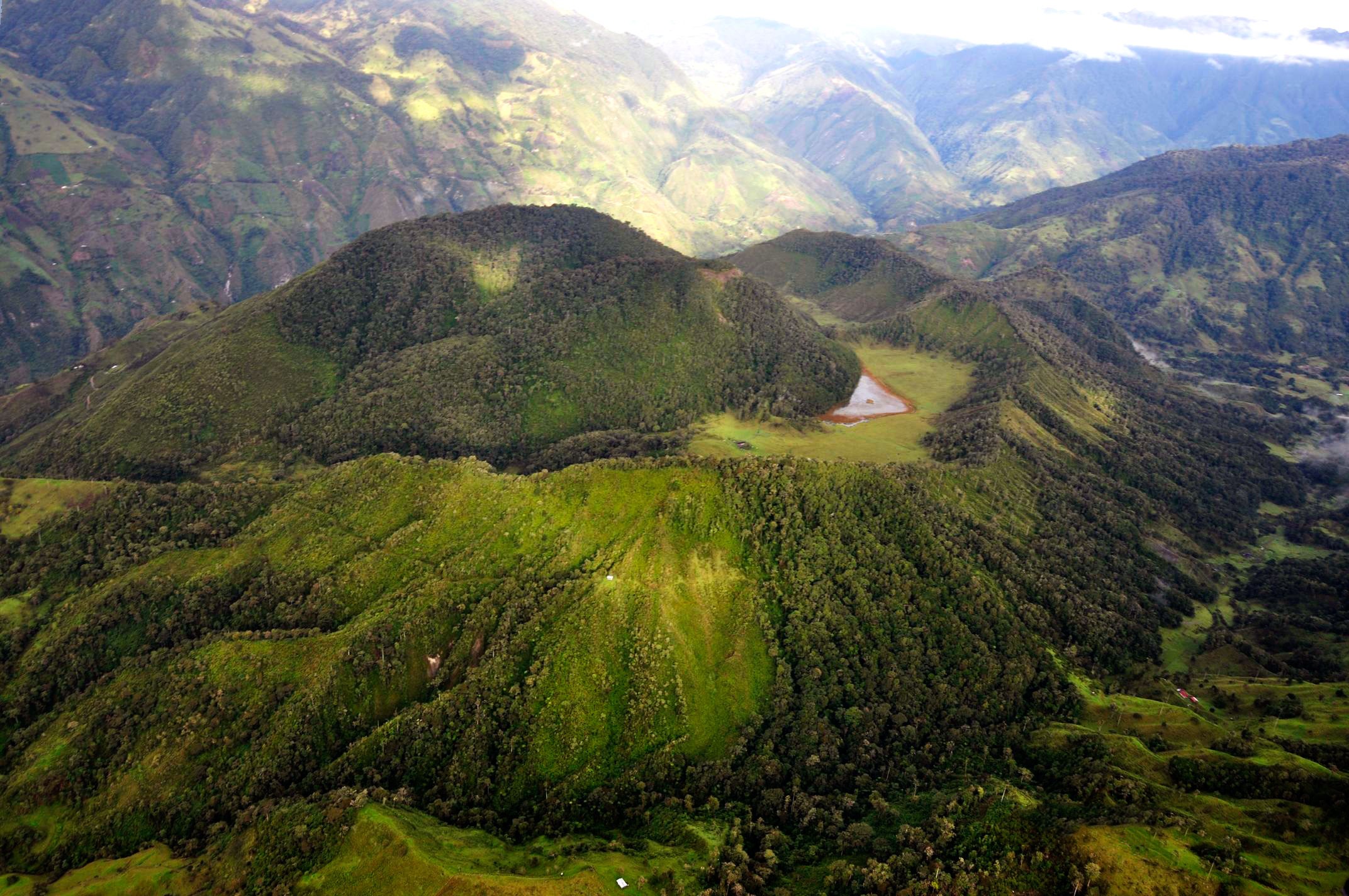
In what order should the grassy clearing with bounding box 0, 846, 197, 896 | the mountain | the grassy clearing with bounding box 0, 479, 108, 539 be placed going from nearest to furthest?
1. the mountain
2. the grassy clearing with bounding box 0, 846, 197, 896
3. the grassy clearing with bounding box 0, 479, 108, 539

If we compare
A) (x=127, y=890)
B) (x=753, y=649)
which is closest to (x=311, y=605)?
(x=127, y=890)

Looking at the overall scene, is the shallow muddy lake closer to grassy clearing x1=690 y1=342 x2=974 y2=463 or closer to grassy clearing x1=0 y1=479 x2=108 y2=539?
grassy clearing x1=690 y1=342 x2=974 y2=463

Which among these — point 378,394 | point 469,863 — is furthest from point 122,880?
point 378,394

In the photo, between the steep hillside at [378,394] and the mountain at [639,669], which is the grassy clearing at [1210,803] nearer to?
the mountain at [639,669]

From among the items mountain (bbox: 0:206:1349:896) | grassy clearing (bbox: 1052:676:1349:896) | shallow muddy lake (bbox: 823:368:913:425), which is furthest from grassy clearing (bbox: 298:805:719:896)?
shallow muddy lake (bbox: 823:368:913:425)

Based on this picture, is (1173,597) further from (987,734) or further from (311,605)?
(311,605)

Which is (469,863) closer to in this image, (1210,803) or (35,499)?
(1210,803)

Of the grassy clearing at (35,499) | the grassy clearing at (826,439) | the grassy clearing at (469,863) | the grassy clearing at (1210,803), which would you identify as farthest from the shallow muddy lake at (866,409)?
the grassy clearing at (35,499)
